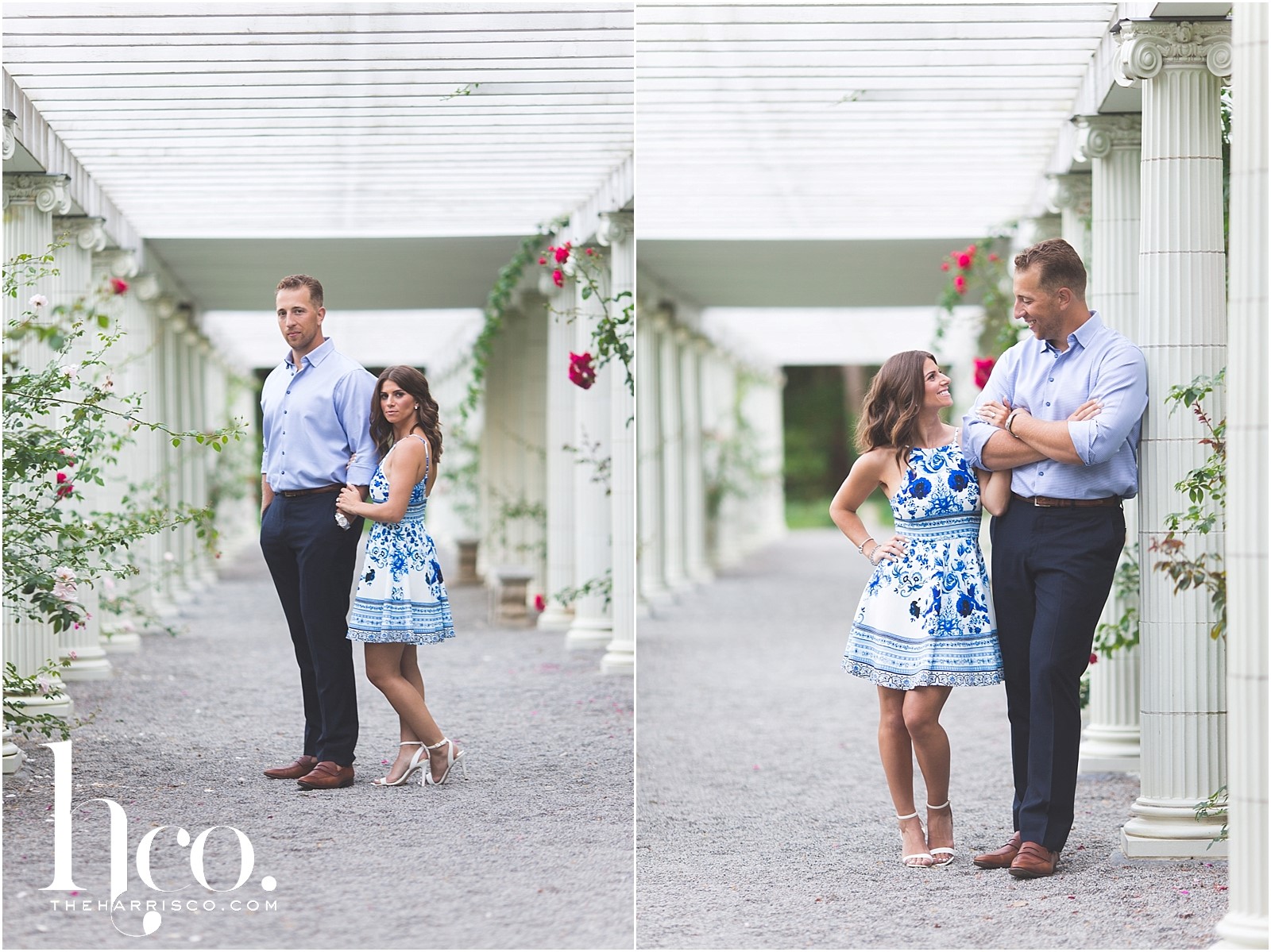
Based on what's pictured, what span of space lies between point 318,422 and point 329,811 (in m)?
1.04

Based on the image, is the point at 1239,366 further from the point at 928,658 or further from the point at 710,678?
the point at 710,678

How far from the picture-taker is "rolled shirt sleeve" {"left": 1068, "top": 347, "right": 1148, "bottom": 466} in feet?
13.4

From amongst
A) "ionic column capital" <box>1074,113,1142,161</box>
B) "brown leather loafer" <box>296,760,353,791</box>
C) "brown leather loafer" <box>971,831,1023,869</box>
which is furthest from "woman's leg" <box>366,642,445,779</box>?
"ionic column capital" <box>1074,113,1142,161</box>

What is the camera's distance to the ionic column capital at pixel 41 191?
437 cm

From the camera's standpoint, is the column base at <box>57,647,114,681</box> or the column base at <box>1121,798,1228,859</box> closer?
the column base at <box>1121,798,1228,859</box>

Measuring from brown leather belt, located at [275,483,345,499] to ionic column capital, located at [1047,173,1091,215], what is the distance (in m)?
3.63

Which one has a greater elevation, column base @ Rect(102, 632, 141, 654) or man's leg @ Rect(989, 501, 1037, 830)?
man's leg @ Rect(989, 501, 1037, 830)

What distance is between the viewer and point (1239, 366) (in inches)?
134

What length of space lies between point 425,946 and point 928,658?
1.61 metres

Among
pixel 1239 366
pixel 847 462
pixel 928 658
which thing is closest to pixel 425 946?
pixel 928 658

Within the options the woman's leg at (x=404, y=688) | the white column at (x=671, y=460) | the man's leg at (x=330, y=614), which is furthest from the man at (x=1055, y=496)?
the white column at (x=671, y=460)

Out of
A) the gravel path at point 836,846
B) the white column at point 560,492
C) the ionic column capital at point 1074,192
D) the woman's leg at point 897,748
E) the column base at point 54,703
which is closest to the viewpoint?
the gravel path at point 836,846

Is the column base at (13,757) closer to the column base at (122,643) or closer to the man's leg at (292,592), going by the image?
the column base at (122,643)

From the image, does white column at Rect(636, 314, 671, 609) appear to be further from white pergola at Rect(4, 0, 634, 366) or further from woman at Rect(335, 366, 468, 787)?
woman at Rect(335, 366, 468, 787)
